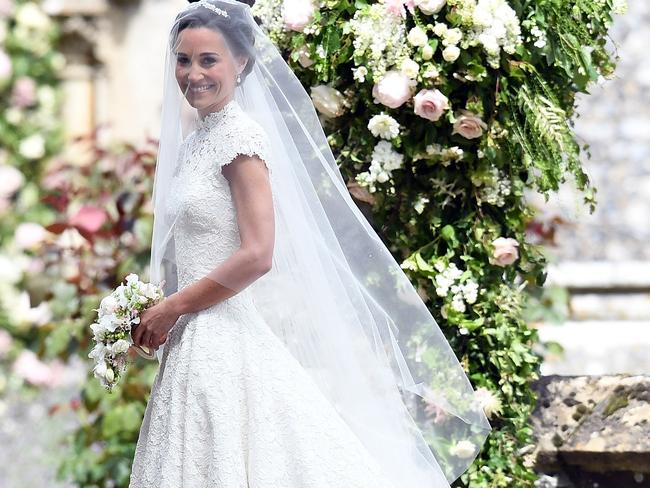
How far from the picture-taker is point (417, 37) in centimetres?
306

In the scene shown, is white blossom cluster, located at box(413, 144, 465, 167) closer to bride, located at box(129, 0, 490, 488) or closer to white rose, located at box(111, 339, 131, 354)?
bride, located at box(129, 0, 490, 488)

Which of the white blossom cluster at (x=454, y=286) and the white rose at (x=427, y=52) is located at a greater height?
the white rose at (x=427, y=52)

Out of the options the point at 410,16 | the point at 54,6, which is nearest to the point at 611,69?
the point at 410,16

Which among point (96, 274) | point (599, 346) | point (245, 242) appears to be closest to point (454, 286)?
point (245, 242)

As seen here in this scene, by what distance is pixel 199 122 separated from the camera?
2.78m

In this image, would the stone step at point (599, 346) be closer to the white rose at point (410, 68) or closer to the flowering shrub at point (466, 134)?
the flowering shrub at point (466, 134)

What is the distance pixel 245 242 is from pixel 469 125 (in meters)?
0.75

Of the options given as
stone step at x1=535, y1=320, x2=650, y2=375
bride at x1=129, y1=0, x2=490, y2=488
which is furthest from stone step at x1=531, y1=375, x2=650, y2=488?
stone step at x1=535, y1=320, x2=650, y2=375

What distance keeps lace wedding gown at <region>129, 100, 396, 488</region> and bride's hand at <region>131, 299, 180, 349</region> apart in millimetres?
39

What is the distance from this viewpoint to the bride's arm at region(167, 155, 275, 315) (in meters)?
2.61

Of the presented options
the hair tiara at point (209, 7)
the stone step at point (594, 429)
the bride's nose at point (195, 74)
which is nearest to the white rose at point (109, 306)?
the bride's nose at point (195, 74)

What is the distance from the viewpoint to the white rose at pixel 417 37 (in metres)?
3.06

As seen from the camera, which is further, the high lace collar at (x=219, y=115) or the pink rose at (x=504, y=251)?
the pink rose at (x=504, y=251)

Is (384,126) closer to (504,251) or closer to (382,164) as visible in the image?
(382,164)
